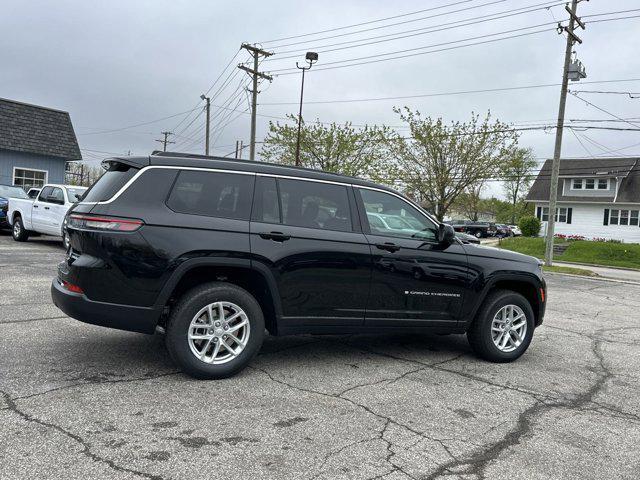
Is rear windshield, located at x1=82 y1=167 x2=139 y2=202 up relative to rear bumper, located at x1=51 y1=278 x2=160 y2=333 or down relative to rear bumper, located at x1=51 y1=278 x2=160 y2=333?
up

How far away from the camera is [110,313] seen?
169 inches

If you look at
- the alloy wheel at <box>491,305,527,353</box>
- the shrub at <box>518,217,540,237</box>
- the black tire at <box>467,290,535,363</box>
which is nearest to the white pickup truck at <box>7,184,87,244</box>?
the black tire at <box>467,290,535,363</box>

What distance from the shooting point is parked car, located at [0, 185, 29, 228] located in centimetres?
1731

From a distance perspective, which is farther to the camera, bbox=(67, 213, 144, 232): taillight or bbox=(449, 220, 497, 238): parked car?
bbox=(449, 220, 497, 238): parked car

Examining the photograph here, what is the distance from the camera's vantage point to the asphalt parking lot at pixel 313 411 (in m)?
3.20

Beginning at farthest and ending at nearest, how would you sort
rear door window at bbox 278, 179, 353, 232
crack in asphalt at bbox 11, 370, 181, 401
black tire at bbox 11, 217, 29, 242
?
1. black tire at bbox 11, 217, 29, 242
2. rear door window at bbox 278, 179, 353, 232
3. crack in asphalt at bbox 11, 370, 181, 401

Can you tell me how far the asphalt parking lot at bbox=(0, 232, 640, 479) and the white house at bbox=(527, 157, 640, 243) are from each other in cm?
4201

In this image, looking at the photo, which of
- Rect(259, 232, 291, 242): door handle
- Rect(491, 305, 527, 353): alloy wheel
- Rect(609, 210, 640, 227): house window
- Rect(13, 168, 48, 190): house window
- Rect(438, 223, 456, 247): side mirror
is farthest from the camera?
Rect(609, 210, 640, 227): house window

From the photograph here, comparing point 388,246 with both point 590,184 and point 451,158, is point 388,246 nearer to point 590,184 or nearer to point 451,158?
point 451,158

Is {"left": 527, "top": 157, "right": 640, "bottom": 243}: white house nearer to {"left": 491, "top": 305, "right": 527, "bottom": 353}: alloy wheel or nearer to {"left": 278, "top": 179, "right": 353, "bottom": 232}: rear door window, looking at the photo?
{"left": 491, "top": 305, "right": 527, "bottom": 353}: alloy wheel

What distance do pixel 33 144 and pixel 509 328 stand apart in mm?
22441

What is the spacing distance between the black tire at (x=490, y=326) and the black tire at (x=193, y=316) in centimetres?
242

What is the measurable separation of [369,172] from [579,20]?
17.8 metres

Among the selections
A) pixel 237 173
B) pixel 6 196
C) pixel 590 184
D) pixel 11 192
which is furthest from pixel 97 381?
pixel 590 184
